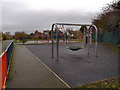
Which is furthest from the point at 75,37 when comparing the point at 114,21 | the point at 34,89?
the point at 34,89

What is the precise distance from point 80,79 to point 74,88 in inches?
26.2

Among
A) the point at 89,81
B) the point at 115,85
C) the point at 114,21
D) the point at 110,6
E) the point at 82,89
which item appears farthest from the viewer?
the point at 110,6

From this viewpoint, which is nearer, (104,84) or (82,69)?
(104,84)

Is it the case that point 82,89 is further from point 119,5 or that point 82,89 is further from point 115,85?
point 119,5

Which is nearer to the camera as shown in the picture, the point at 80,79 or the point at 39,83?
the point at 39,83

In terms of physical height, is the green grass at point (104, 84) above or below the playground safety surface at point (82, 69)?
below

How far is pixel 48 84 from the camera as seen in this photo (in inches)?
116

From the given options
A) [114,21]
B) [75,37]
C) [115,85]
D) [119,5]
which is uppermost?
[119,5]

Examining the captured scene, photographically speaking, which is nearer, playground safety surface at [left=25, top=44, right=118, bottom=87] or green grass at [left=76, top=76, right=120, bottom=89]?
green grass at [left=76, top=76, right=120, bottom=89]

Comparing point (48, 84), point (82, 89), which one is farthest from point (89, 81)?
point (48, 84)

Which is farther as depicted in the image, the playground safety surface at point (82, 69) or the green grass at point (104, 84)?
the playground safety surface at point (82, 69)

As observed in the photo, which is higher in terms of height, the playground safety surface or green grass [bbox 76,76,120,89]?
the playground safety surface

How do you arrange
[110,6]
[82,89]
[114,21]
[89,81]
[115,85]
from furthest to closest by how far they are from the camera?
[110,6] < [114,21] < [89,81] < [115,85] < [82,89]

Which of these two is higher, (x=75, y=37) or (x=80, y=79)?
(x=75, y=37)
